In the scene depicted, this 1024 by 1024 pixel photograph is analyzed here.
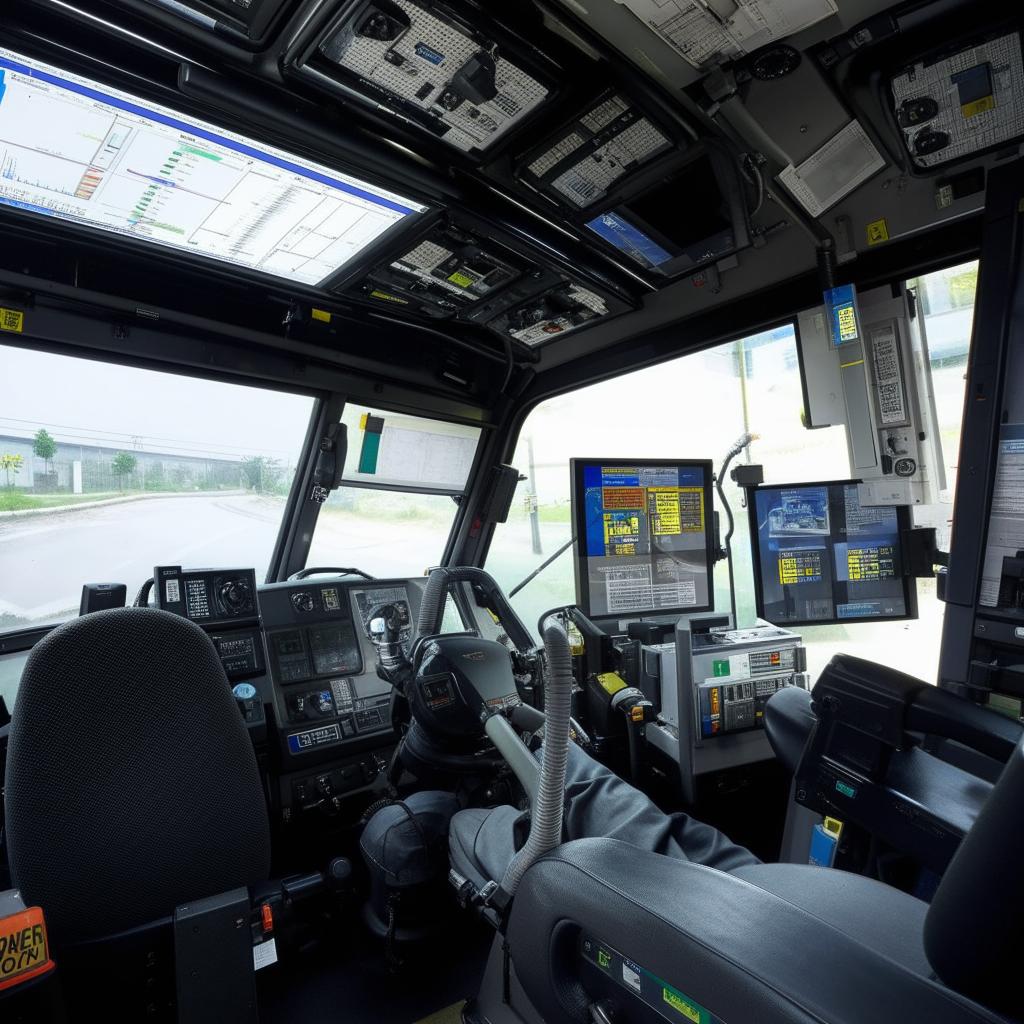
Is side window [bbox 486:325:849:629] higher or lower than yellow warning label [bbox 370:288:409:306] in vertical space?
lower

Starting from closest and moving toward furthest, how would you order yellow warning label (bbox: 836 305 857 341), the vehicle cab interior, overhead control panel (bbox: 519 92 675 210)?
1. the vehicle cab interior
2. overhead control panel (bbox: 519 92 675 210)
3. yellow warning label (bbox: 836 305 857 341)

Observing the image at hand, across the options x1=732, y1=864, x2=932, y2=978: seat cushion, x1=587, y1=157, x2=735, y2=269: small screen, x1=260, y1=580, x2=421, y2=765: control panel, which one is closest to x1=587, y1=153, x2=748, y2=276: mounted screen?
x1=587, y1=157, x2=735, y2=269: small screen

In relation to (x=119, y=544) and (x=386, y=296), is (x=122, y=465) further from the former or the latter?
(x=386, y=296)

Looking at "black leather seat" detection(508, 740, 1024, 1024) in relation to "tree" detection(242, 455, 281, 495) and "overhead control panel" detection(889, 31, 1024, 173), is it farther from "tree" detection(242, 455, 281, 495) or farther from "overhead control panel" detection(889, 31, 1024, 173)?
"tree" detection(242, 455, 281, 495)

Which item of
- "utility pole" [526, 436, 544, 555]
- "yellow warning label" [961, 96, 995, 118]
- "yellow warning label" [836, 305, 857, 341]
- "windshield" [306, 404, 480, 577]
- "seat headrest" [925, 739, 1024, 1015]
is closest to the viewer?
"seat headrest" [925, 739, 1024, 1015]

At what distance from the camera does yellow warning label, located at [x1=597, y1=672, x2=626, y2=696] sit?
256 cm

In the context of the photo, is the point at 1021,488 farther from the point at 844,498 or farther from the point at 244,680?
the point at 244,680

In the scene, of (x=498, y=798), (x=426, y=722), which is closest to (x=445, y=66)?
(x=426, y=722)

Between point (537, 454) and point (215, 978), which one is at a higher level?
point (537, 454)

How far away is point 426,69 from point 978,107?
154 centimetres

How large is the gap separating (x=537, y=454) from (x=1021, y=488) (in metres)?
2.66

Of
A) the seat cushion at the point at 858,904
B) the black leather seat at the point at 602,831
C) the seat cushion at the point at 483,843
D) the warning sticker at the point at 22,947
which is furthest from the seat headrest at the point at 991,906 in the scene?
the warning sticker at the point at 22,947

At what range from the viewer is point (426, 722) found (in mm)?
1902

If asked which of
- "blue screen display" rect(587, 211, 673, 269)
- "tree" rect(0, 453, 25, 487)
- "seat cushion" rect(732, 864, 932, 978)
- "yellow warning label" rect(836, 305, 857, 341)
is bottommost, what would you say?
"seat cushion" rect(732, 864, 932, 978)
